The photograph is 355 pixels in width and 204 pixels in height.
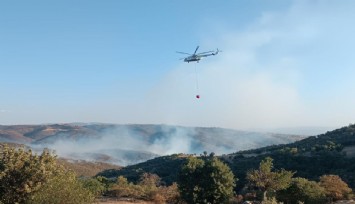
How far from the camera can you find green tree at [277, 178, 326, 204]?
127ft

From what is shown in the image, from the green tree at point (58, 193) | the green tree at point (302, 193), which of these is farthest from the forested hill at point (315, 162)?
the green tree at point (58, 193)

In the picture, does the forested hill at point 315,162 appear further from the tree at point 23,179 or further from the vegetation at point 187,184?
the tree at point 23,179

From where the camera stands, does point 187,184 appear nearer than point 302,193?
No

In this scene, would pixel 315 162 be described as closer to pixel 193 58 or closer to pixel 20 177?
pixel 193 58

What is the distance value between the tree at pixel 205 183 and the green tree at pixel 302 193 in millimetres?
5692

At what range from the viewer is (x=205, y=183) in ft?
129

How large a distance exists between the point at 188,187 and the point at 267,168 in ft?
26.7

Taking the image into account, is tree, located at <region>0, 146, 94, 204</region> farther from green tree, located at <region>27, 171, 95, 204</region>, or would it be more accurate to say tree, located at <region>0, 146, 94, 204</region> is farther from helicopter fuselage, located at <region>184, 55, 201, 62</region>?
helicopter fuselage, located at <region>184, 55, 201, 62</region>

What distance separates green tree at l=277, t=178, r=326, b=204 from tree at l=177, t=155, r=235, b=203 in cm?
569

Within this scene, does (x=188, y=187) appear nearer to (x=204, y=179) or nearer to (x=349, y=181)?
(x=204, y=179)

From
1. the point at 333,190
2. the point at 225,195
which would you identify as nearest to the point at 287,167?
the point at 333,190

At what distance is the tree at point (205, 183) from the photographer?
39156 millimetres

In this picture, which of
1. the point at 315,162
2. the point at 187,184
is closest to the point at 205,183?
the point at 187,184

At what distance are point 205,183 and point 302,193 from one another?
9688 mm
